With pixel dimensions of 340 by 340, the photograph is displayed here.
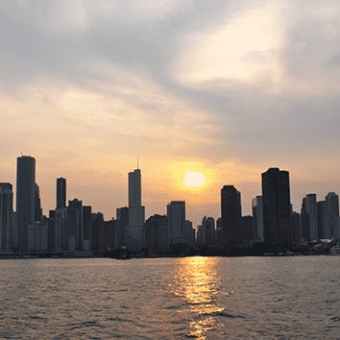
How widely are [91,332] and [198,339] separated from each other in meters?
11.7

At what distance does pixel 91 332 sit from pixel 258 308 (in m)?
27.4

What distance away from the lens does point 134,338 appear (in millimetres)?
57719

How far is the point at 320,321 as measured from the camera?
67.4 meters

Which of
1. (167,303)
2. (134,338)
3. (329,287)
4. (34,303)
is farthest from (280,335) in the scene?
(329,287)

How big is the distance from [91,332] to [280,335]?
63.9 ft

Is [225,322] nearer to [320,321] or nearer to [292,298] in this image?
[320,321]

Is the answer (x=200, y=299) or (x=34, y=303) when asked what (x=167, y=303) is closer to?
(x=200, y=299)

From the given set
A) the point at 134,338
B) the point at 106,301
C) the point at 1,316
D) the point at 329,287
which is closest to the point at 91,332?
the point at 134,338

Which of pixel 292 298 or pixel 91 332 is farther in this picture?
pixel 292 298

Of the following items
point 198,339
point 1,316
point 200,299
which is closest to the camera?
point 198,339

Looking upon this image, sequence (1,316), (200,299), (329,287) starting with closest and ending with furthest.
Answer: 1. (1,316)
2. (200,299)
3. (329,287)

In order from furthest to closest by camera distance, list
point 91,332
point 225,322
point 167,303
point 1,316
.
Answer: point 167,303 < point 1,316 < point 225,322 < point 91,332

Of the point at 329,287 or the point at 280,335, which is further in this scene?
the point at 329,287

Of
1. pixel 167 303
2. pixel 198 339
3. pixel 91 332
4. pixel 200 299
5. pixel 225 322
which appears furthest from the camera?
pixel 200 299
